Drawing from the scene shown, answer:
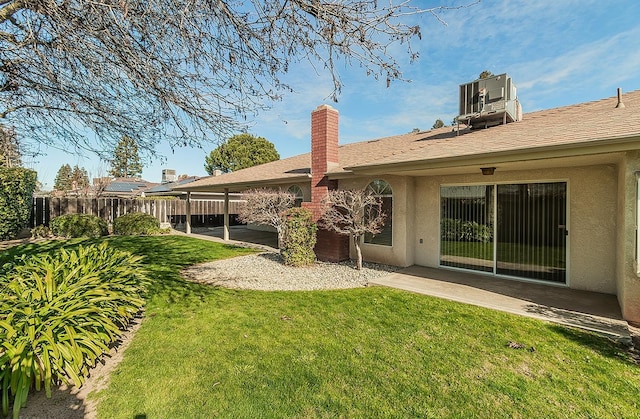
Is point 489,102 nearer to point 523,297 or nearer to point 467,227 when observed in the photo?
point 467,227

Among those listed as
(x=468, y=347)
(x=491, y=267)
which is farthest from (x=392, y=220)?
(x=468, y=347)

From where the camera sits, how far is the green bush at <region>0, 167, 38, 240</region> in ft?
43.6

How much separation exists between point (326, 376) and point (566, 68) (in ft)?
43.8

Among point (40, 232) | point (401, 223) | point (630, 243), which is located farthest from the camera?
point (40, 232)

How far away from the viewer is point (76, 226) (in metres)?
15.4

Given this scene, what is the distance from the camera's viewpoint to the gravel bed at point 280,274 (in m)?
7.76

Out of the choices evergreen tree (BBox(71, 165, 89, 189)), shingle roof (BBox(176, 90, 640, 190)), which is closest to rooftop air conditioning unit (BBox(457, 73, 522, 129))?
shingle roof (BBox(176, 90, 640, 190))

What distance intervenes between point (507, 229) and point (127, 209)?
22.5m

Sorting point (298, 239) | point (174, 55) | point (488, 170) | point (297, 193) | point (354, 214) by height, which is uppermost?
point (174, 55)

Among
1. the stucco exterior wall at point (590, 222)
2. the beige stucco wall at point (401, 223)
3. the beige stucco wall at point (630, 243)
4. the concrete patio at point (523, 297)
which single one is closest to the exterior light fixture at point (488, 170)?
the stucco exterior wall at point (590, 222)

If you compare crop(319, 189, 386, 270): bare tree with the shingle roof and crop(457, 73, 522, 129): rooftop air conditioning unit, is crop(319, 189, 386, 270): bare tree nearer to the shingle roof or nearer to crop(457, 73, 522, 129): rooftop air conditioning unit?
the shingle roof

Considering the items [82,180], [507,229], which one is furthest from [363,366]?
[82,180]

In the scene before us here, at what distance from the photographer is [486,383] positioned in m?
3.48

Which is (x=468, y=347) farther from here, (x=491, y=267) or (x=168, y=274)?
(x=168, y=274)
